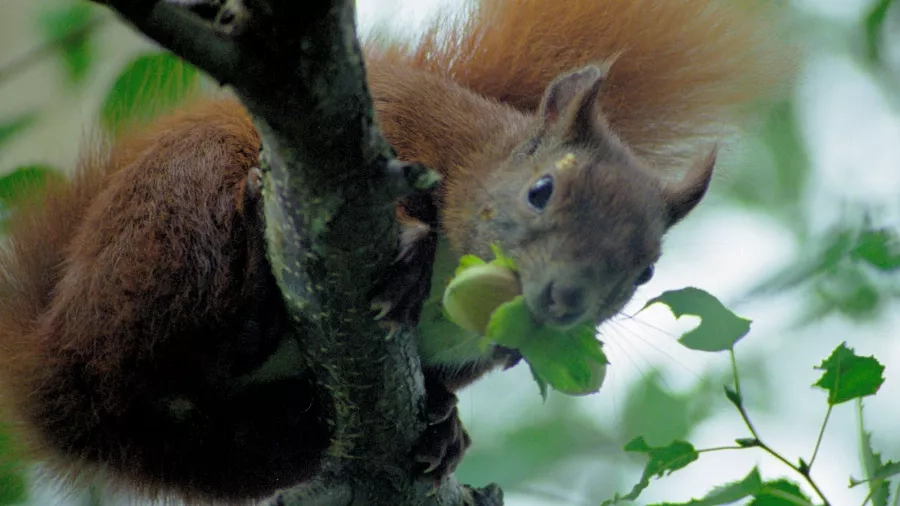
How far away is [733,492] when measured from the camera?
1.53 meters

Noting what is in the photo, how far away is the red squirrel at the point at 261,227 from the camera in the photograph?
2.37 metres

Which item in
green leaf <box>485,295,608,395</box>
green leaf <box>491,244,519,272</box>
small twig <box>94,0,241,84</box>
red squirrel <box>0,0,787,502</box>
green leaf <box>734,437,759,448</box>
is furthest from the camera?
red squirrel <box>0,0,787,502</box>

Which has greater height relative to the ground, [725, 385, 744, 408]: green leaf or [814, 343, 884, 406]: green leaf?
[814, 343, 884, 406]: green leaf

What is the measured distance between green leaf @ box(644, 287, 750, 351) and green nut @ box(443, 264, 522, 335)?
1.40ft

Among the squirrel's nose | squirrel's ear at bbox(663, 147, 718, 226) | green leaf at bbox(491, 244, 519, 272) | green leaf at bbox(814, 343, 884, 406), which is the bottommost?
green leaf at bbox(491, 244, 519, 272)

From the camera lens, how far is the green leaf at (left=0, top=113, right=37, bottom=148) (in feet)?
8.22

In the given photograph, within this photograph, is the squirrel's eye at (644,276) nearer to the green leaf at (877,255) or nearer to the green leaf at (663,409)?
the green leaf at (877,255)

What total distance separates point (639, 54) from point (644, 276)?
0.83 m

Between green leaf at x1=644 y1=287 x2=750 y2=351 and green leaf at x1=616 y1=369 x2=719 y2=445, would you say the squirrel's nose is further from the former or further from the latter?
green leaf at x1=616 y1=369 x2=719 y2=445

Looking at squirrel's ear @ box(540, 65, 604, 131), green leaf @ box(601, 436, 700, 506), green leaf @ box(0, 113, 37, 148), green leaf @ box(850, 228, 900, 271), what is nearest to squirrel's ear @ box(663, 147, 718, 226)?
squirrel's ear @ box(540, 65, 604, 131)

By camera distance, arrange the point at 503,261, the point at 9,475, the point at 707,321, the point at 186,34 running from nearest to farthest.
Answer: the point at 186,34 < the point at 707,321 < the point at 503,261 < the point at 9,475

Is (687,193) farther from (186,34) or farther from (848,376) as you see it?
(186,34)

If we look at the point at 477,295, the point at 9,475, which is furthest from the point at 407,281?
the point at 9,475

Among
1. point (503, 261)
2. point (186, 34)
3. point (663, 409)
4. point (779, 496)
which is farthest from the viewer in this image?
point (663, 409)
